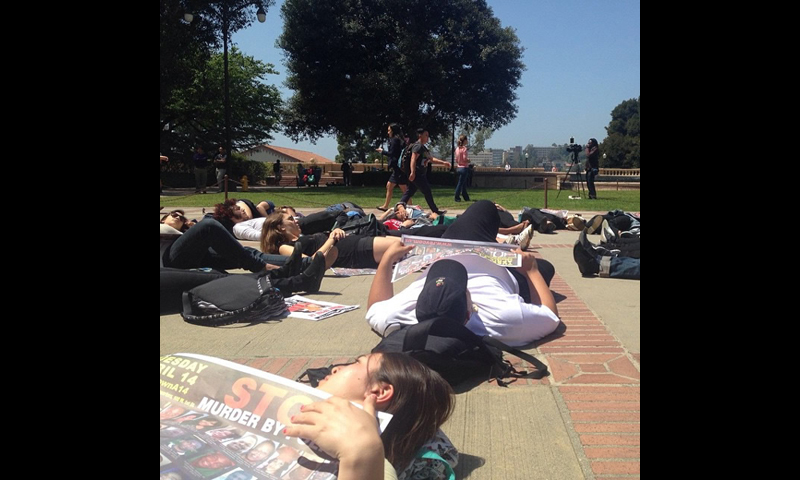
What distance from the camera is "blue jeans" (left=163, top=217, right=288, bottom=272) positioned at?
5078mm

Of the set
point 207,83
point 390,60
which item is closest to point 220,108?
point 207,83

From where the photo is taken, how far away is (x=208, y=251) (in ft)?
17.3

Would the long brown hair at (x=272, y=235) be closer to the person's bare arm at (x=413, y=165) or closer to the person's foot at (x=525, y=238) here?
the person's foot at (x=525, y=238)

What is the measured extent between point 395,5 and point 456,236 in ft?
87.8

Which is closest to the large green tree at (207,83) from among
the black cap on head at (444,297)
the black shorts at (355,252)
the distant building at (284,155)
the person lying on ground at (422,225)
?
the person lying on ground at (422,225)

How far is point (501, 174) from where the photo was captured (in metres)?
31.6

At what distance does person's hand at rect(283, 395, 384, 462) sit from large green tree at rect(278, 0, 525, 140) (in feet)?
93.4

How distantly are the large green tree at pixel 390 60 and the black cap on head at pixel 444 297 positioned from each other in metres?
26.9

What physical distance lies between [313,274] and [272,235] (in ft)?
3.19

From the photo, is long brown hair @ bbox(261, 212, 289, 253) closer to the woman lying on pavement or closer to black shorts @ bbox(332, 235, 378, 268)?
the woman lying on pavement

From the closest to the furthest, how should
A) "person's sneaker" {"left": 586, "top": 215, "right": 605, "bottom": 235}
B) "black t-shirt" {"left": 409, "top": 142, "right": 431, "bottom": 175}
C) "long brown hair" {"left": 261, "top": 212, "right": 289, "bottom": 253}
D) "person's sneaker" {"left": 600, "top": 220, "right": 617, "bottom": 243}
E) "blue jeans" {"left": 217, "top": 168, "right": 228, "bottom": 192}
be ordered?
"long brown hair" {"left": 261, "top": 212, "right": 289, "bottom": 253} → "person's sneaker" {"left": 600, "top": 220, "right": 617, "bottom": 243} → "person's sneaker" {"left": 586, "top": 215, "right": 605, "bottom": 235} → "black t-shirt" {"left": 409, "top": 142, "right": 431, "bottom": 175} → "blue jeans" {"left": 217, "top": 168, "right": 228, "bottom": 192}

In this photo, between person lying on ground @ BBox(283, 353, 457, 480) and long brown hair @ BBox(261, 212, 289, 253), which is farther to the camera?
long brown hair @ BBox(261, 212, 289, 253)

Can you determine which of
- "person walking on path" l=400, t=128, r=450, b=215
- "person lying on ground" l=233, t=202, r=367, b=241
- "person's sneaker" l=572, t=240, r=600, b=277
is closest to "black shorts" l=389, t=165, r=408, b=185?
"person walking on path" l=400, t=128, r=450, b=215
